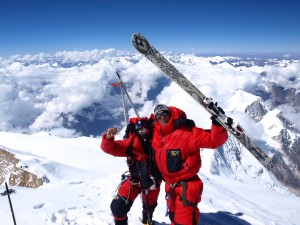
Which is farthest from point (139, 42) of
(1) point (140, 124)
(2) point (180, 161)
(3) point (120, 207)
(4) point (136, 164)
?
(3) point (120, 207)

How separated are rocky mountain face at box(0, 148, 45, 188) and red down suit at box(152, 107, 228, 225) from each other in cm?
2791

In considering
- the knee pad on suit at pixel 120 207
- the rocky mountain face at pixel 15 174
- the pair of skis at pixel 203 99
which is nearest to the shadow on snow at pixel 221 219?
the knee pad on suit at pixel 120 207

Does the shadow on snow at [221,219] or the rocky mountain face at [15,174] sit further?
the rocky mountain face at [15,174]

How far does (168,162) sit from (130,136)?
3.98ft

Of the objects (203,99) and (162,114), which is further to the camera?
(203,99)

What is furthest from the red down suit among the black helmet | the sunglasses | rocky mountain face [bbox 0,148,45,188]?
rocky mountain face [bbox 0,148,45,188]

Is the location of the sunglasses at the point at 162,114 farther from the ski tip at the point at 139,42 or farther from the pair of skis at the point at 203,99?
the ski tip at the point at 139,42

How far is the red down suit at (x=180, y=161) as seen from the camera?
7125 mm

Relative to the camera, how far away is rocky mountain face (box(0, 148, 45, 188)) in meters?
33.6

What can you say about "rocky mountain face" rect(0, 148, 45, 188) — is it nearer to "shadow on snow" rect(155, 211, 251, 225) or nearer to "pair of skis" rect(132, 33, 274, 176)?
"shadow on snow" rect(155, 211, 251, 225)

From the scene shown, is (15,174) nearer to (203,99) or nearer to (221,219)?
(221,219)

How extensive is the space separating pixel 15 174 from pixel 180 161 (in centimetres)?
3551

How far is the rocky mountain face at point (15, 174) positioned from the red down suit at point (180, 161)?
2791 cm

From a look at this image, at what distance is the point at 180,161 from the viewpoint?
7238 millimetres
